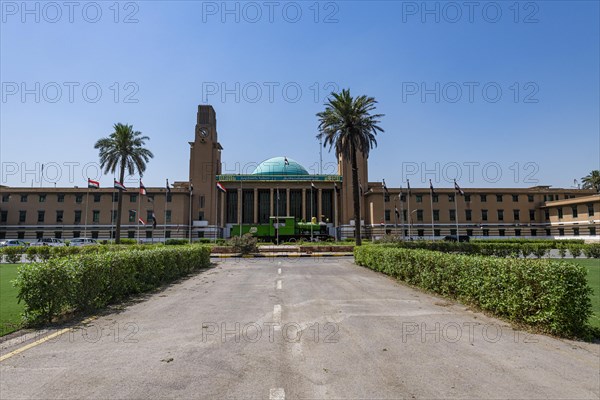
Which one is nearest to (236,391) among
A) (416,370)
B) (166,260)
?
(416,370)

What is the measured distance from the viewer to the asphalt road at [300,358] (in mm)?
4734

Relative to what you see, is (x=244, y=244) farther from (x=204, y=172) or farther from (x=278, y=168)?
(x=278, y=168)

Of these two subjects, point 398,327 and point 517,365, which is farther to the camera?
point 398,327

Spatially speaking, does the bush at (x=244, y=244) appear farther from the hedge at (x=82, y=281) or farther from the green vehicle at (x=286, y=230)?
the hedge at (x=82, y=281)

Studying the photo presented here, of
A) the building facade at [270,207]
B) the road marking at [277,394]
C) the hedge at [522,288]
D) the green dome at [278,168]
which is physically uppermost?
the green dome at [278,168]

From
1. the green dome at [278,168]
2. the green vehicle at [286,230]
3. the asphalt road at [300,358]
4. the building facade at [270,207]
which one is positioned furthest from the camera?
the green dome at [278,168]

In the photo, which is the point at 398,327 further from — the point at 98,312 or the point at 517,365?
the point at 98,312

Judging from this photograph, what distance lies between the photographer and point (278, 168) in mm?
82000

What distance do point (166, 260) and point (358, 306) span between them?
10.1m

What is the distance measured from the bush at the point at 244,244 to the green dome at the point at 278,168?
142 feet

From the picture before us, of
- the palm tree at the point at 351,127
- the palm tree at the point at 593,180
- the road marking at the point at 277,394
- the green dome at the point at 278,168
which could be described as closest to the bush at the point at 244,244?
the palm tree at the point at 351,127

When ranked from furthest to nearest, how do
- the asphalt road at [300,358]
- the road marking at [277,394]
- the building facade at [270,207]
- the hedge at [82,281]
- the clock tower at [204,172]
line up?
the clock tower at [204,172] < the building facade at [270,207] < the hedge at [82,281] < the asphalt road at [300,358] < the road marking at [277,394]

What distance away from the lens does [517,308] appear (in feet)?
27.5

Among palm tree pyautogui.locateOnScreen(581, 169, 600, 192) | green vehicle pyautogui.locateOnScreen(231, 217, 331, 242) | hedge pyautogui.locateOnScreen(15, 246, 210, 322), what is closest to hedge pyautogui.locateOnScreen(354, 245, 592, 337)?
hedge pyautogui.locateOnScreen(15, 246, 210, 322)
